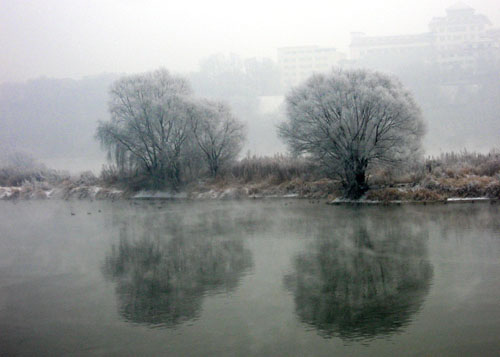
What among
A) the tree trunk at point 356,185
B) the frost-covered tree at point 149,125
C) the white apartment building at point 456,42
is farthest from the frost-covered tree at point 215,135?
the white apartment building at point 456,42

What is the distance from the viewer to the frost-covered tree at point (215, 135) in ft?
127

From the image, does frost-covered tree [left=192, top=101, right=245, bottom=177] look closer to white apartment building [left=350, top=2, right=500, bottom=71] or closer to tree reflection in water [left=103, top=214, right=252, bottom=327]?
tree reflection in water [left=103, top=214, right=252, bottom=327]

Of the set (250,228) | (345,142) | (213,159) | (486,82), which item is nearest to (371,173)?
(345,142)

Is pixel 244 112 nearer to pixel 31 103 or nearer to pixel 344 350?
pixel 31 103

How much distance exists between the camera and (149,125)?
38031 mm

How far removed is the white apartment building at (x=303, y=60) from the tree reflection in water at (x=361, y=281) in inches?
1829

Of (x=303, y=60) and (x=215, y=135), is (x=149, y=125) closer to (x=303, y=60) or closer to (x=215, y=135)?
(x=215, y=135)

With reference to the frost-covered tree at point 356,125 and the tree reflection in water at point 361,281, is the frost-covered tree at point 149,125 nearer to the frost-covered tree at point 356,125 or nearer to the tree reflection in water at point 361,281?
the frost-covered tree at point 356,125

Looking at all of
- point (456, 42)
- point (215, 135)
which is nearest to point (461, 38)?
point (456, 42)

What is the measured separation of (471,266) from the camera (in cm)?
1230

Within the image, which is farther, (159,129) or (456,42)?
(456,42)

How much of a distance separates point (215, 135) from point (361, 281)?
92.5 feet

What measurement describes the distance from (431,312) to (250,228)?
1120 cm

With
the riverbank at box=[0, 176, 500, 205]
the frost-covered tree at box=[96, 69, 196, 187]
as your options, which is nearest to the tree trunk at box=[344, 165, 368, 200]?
the riverbank at box=[0, 176, 500, 205]
